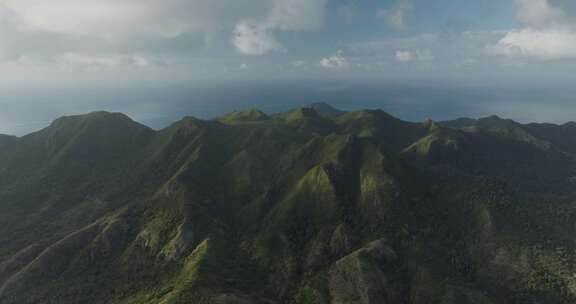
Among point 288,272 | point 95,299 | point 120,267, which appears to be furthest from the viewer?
point 120,267

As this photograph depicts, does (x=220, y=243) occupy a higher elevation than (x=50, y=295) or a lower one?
higher

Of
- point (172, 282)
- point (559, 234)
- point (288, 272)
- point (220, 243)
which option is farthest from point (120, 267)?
point (559, 234)

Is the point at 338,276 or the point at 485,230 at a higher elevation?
the point at 485,230

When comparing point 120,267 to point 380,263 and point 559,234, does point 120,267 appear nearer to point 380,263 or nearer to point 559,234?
point 380,263

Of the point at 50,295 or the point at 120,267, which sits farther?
the point at 120,267

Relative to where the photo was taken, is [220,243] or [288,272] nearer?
[288,272]

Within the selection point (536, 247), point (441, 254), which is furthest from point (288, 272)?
point (536, 247)

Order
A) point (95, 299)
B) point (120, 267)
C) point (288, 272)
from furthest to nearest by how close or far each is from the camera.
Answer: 1. point (120, 267)
2. point (288, 272)
3. point (95, 299)

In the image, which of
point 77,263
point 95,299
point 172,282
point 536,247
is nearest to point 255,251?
A: point 172,282

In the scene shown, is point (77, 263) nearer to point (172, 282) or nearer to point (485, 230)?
point (172, 282)
